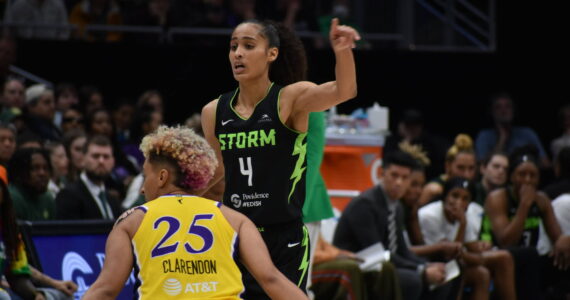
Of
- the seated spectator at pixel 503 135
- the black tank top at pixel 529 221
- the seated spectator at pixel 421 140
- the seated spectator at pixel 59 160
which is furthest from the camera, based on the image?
the seated spectator at pixel 503 135

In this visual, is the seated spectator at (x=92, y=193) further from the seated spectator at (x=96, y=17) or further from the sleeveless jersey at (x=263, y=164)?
the seated spectator at (x=96, y=17)

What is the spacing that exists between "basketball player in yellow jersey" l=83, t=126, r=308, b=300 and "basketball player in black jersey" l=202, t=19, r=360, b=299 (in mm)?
765

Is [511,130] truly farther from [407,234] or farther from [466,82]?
[407,234]

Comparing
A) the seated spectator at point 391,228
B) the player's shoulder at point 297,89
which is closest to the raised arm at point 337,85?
the player's shoulder at point 297,89

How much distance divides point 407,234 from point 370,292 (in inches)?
46.1

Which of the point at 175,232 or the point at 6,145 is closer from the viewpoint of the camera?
the point at 175,232

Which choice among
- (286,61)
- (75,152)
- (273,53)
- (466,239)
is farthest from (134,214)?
(466,239)

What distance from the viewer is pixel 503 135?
12023mm

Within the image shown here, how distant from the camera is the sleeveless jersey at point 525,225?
31.0 feet

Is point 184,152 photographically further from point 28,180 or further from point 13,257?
point 28,180

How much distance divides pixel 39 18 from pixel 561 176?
19.1ft

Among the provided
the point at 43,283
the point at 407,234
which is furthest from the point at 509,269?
the point at 43,283

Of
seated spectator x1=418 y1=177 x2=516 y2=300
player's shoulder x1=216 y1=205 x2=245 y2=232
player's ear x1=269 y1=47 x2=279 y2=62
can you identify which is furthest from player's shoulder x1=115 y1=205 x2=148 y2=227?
seated spectator x1=418 y1=177 x2=516 y2=300

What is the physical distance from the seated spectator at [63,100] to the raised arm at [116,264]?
21.9 feet
